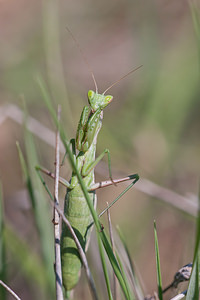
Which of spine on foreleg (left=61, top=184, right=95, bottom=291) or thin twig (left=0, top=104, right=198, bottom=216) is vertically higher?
thin twig (left=0, top=104, right=198, bottom=216)

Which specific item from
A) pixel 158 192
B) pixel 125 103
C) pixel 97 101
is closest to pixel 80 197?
pixel 97 101

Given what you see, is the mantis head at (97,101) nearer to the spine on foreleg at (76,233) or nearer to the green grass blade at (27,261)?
the spine on foreleg at (76,233)

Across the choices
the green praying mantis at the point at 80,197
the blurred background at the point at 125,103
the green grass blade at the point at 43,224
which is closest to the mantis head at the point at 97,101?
the green praying mantis at the point at 80,197

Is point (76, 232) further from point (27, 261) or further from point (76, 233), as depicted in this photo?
point (27, 261)

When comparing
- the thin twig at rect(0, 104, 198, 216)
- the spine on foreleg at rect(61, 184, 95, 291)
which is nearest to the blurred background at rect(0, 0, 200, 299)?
the thin twig at rect(0, 104, 198, 216)

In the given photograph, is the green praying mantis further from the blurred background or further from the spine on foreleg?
the blurred background
